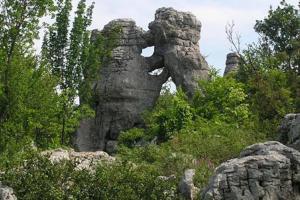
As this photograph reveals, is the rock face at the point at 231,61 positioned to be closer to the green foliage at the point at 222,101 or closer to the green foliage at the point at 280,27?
the green foliage at the point at 280,27

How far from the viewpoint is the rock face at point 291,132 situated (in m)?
13.9

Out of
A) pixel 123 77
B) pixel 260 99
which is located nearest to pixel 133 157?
pixel 260 99

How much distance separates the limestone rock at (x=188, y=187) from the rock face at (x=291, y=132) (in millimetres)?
2050

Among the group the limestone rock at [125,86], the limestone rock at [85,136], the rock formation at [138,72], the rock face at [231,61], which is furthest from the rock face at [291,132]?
the rock face at [231,61]

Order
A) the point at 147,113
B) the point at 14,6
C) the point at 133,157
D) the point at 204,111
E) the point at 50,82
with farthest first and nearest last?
the point at 147,113 → the point at 204,111 → the point at 50,82 → the point at 133,157 → the point at 14,6

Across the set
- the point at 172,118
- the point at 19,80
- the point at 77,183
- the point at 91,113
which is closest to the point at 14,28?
the point at 19,80

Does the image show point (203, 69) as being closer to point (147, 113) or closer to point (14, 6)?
point (147, 113)

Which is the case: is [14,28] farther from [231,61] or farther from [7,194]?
[231,61]

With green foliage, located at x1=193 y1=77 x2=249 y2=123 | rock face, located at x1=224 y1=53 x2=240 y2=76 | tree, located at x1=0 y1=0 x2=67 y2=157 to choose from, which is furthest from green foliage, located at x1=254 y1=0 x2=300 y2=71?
tree, located at x1=0 y1=0 x2=67 y2=157

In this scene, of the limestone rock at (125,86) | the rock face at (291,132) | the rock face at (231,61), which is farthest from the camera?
the rock face at (231,61)

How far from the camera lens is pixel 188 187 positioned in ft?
44.1

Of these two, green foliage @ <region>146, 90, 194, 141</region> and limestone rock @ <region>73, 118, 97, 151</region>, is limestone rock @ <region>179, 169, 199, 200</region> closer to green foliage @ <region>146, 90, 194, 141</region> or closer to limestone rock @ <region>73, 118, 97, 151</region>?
green foliage @ <region>146, 90, 194, 141</region>

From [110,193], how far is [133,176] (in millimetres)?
802

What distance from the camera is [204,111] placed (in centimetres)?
2708
